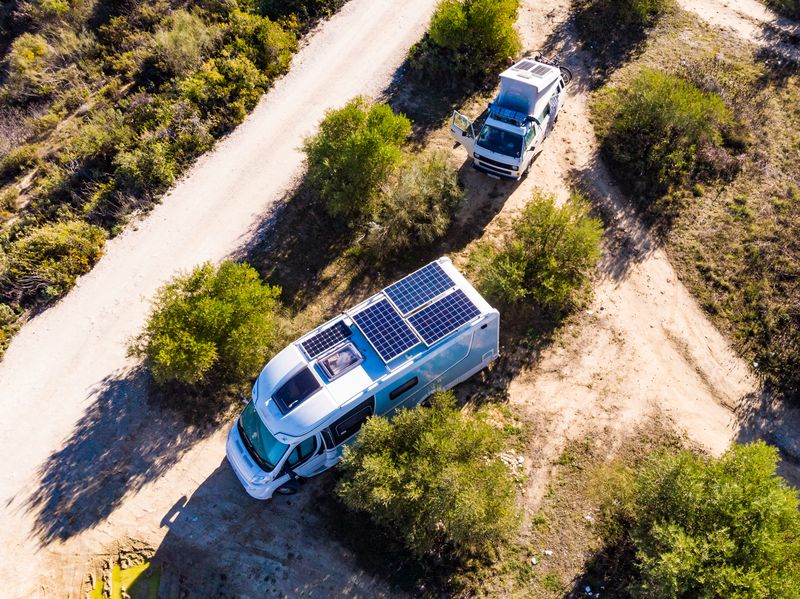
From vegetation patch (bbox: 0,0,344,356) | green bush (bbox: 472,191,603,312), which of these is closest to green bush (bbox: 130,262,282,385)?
vegetation patch (bbox: 0,0,344,356)

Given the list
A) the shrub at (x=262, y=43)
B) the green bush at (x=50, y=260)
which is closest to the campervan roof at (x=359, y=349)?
the green bush at (x=50, y=260)

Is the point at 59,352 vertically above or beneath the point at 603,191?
above

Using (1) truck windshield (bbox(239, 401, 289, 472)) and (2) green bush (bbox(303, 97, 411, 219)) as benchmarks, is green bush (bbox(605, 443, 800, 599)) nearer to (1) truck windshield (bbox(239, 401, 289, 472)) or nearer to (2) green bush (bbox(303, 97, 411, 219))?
(1) truck windshield (bbox(239, 401, 289, 472))

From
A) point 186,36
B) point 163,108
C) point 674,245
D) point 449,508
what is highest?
point 186,36

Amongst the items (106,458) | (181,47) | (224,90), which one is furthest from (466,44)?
(106,458)

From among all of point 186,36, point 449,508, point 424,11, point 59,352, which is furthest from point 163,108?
point 449,508

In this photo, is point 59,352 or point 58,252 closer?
point 59,352

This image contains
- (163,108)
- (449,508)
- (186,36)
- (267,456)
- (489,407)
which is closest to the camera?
(449,508)

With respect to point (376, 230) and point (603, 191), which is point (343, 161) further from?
point (603, 191)
